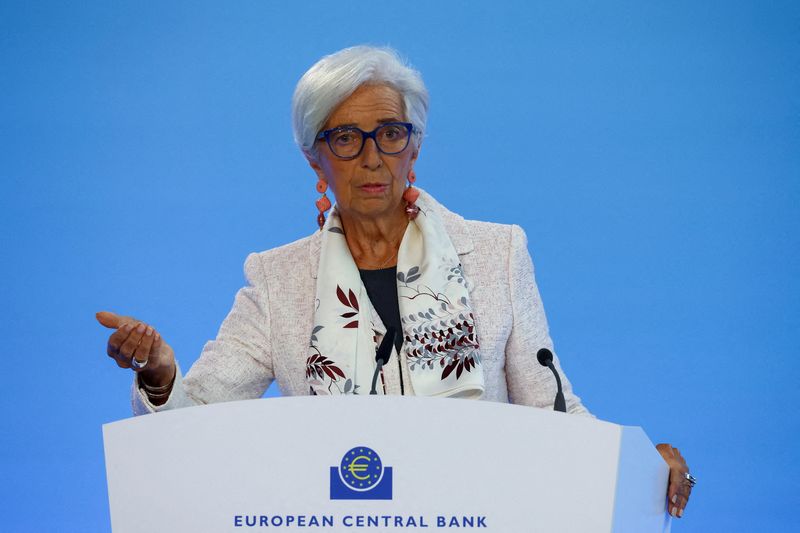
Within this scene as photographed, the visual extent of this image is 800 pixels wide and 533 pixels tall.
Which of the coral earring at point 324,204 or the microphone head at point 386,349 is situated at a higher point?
the coral earring at point 324,204

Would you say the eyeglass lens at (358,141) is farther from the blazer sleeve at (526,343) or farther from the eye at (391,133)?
the blazer sleeve at (526,343)

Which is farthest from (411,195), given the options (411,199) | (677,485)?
(677,485)

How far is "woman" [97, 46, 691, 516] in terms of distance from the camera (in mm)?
1913

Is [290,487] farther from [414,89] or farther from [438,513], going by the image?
[414,89]

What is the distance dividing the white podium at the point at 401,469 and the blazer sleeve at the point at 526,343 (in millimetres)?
674

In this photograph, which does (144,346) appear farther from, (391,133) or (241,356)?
(391,133)

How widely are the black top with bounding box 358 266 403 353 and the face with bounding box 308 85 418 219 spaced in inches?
4.6

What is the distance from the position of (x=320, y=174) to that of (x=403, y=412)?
98 cm

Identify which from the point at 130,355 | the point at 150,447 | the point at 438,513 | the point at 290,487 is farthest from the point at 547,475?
the point at 130,355

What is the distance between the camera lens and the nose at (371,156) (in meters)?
1.98

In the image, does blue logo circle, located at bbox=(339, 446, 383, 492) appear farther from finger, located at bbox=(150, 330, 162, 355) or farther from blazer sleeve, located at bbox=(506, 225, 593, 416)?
blazer sleeve, located at bbox=(506, 225, 593, 416)

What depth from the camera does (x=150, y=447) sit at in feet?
4.13

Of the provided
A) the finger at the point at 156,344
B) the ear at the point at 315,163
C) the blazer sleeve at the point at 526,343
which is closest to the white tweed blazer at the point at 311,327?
the blazer sleeve at the point at 526,343

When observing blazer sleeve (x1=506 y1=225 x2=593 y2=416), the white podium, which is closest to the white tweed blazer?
blazer sleeve (x1=506 y1=225 x2=593 y2=416)
